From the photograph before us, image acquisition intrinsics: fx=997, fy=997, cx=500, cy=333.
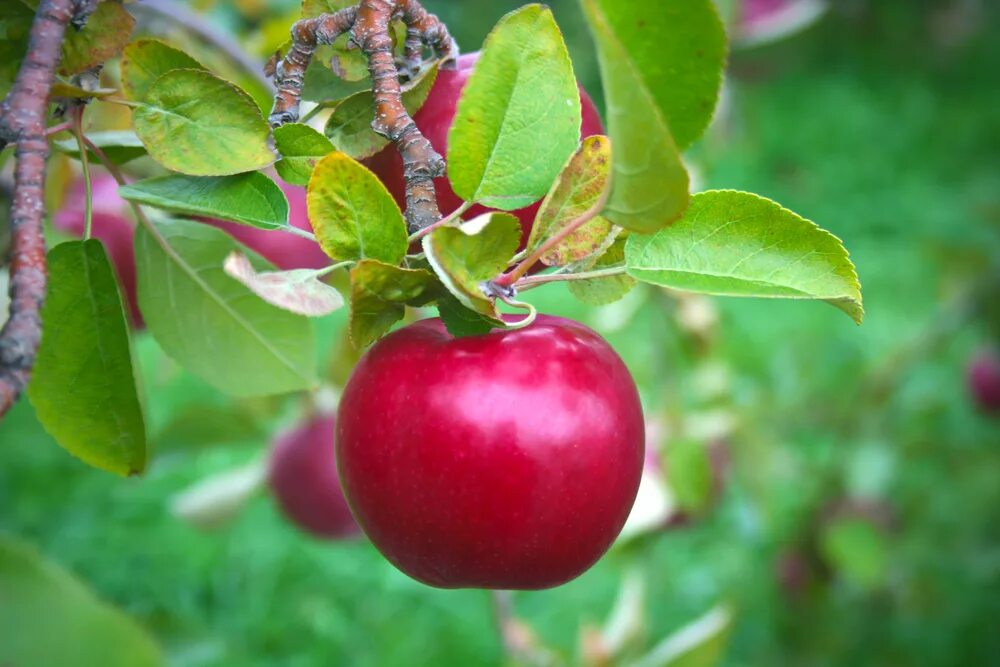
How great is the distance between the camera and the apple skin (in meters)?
0.38

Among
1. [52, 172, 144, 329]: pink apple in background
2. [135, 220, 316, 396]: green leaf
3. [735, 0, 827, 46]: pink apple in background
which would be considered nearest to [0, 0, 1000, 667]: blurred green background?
[735, 0, 827, 46]: pink apple in background

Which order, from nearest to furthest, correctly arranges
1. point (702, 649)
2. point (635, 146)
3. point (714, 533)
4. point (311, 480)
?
point (635, 146) → point (702, 649) → point (311, 480) → point (714, 533)

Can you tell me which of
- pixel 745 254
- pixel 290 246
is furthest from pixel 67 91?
pixel 290 246

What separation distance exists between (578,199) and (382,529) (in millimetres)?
153

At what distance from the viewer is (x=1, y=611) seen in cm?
62

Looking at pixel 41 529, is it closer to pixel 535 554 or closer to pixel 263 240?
pixel 263 240

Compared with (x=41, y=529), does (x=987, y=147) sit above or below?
below

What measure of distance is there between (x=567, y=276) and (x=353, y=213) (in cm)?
9

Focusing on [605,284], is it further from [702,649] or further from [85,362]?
[702,649]

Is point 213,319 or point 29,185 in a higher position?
point 29,185

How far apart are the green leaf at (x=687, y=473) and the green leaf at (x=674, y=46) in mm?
880

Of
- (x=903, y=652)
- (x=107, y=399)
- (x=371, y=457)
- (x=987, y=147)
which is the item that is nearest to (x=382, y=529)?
(x=371, y=457)

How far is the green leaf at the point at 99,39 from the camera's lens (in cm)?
41

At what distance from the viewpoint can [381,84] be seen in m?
0.38
